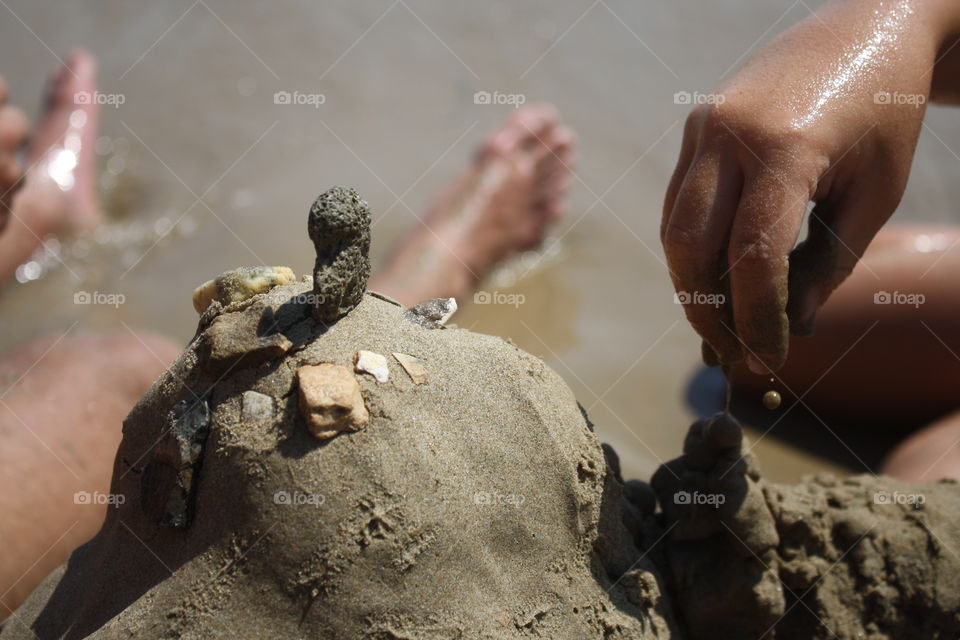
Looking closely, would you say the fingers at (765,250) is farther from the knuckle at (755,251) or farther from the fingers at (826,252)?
the fingers at (826,252)

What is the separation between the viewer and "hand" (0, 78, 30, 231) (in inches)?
130

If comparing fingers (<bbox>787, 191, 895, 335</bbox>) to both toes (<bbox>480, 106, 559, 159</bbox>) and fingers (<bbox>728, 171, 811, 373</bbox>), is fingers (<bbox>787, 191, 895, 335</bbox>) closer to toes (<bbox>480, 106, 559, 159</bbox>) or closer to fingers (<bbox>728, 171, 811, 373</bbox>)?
fingers (<bbox>728, 171, 811, 373</bbox>)

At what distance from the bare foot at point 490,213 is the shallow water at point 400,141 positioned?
7.0 inches

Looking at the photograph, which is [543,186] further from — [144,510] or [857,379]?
[144,510]

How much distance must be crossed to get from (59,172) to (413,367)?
3245 mm

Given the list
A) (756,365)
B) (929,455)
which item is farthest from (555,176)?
(756,365)

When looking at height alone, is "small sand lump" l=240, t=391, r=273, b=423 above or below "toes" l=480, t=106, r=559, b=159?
below

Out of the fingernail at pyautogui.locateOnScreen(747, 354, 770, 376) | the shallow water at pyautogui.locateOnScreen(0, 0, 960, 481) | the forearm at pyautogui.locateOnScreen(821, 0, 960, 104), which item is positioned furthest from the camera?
the shallow water at pyautogui.locateOnScreen(0, 0, 960, 481)

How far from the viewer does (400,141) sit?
442 cm

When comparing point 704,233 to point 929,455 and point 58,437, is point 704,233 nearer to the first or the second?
point 929,455

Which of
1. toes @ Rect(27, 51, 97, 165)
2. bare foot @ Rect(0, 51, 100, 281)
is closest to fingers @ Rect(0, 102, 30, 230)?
bare foot @ Rect(0, 51, 100, 281)

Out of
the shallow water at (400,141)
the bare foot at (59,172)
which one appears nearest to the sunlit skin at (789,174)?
the shallow water at (400,141)

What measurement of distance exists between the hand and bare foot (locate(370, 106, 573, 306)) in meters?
1.50

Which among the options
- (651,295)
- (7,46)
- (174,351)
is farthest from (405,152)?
(7,46)
